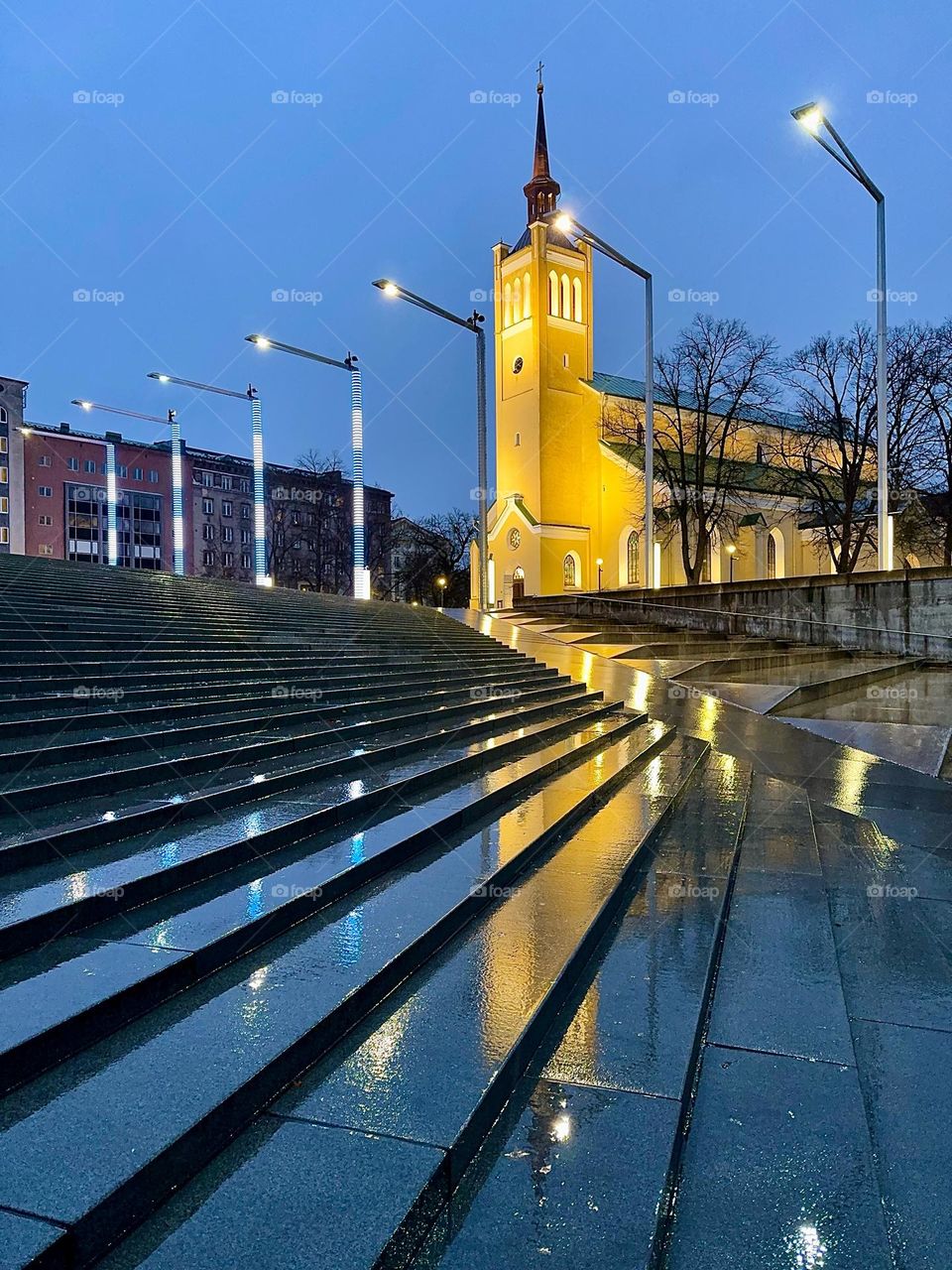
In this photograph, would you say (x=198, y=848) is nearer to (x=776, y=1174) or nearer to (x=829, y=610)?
(x=776, y=1174)

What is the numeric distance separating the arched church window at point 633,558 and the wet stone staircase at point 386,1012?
42242 millimetres

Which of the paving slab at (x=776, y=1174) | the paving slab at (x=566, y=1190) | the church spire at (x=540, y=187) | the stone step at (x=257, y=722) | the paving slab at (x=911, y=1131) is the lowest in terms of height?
the paving slab at (x=911, y=1131)

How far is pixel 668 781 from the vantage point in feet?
26.6

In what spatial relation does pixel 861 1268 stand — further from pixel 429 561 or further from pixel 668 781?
pixel 429 561

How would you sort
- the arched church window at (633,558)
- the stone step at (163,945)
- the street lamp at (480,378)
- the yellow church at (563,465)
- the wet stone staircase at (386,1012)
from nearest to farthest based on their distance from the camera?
the wet stone staircase at (386,1012) → the stone step at (163,945) → the street lamp at (480,378) → the yellow church at (563,465) → the arched church window at (633,558)

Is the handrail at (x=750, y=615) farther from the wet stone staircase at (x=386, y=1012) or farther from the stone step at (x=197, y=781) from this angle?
the stone step at (x=197, y=781)

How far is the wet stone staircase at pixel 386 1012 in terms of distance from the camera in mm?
2314

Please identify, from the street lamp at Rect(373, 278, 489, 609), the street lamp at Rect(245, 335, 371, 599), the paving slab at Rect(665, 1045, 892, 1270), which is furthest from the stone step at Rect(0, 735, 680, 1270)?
the street lamp at Rect(245, 335, 371, 599)

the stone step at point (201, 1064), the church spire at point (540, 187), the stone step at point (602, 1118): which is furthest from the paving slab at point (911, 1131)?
the church spire at point (540, 187)

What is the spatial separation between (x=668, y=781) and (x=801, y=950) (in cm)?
366

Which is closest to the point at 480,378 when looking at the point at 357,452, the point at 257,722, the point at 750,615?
the point at 357,452

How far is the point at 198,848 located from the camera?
14.5 feet

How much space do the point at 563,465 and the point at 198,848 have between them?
156ft

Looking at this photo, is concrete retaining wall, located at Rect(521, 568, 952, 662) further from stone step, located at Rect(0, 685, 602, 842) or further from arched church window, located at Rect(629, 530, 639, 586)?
arched church window, located at Rect(629, 530, 639, 586)
